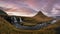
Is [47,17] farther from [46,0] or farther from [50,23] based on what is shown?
[46,0]

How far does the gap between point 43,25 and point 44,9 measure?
0.16 meters

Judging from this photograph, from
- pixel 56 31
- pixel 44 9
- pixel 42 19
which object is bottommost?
pixel 56 31

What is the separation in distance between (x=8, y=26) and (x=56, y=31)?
0.47 meters

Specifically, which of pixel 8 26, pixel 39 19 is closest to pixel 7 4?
pixel 8 26

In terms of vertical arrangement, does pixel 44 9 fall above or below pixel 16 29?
above

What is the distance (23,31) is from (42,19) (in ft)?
0.74

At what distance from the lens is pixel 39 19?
1557mm

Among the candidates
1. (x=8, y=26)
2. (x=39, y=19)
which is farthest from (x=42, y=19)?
(x=8, y=26)

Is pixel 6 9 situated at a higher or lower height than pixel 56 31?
higher

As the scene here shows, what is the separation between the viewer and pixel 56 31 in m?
1.51

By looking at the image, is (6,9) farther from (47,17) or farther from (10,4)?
(47,17)

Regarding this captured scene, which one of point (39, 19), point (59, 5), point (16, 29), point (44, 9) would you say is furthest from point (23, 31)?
point (59, 5)

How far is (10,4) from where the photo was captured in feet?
5.27

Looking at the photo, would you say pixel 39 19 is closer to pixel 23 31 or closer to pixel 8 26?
pixel 23 31
